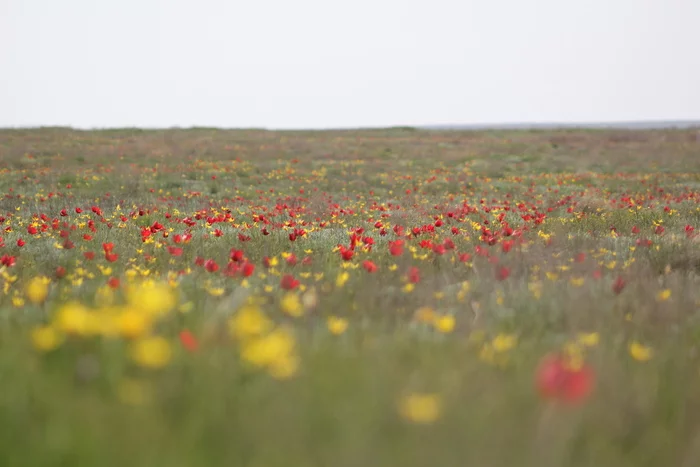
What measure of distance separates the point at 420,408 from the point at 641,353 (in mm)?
1427

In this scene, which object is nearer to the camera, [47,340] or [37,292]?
[47,340]

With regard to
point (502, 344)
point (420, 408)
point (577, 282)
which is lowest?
point (577, 282)

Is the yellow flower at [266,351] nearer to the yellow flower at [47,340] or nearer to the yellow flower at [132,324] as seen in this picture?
the yellow flower at [132,324]

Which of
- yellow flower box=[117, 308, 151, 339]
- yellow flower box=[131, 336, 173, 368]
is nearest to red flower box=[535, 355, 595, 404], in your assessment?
yellow flower box=[131, 336, 173, 368]

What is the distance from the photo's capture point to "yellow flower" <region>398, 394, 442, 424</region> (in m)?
1.54

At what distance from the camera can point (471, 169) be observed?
2169 centimetres

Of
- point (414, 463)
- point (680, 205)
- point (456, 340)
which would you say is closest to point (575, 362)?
point (456, 340)

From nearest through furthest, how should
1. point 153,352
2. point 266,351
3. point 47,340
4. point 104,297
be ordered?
point 153,352 → point 266,351 → point 47,340 → point 104,297

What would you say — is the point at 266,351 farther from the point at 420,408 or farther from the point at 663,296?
the point at 663,296

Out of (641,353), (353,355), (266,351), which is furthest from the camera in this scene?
(641,353)

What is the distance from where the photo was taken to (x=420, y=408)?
5.08 ft

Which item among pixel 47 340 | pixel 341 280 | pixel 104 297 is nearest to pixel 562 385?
pixel 47 340

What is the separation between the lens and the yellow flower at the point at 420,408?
154 cm

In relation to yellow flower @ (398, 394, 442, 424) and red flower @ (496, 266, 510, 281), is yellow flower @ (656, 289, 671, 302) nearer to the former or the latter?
red flower @ (496, 266, 510, 281)
